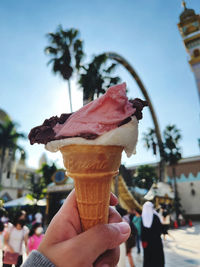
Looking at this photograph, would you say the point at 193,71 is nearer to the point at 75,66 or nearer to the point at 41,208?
the point at 75,66

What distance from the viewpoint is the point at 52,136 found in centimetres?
139

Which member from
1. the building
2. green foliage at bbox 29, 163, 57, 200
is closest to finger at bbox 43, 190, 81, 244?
green foliage at bbox 29, 163, 57, 200

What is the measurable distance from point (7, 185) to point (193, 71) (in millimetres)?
31141

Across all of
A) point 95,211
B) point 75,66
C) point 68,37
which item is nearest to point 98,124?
point 95,211

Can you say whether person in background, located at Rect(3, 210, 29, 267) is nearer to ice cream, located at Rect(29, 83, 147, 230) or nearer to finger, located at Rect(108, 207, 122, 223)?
finger, located at Rect(108, 207, 122, 223)

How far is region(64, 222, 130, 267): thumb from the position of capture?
42.5 inches

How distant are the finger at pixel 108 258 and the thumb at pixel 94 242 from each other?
59 mm

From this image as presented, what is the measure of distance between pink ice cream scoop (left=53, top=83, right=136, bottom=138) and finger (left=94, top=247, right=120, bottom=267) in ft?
2.67

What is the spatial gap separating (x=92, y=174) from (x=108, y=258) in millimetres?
553

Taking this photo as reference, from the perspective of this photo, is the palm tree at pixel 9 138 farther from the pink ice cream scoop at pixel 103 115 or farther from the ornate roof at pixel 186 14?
the pink ice cream scoop at pixel 103 115

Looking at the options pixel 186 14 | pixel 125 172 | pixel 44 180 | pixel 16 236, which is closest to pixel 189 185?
pixel 44 180

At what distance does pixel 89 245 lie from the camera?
1.12 m

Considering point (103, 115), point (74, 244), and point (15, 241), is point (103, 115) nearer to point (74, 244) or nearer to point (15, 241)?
point (74, 244)

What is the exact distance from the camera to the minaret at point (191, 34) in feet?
65.5
